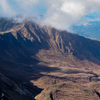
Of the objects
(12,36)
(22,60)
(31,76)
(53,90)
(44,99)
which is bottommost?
(44,99)

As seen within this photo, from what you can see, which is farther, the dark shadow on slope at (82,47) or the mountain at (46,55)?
the dark shadow on slope at (82,47)

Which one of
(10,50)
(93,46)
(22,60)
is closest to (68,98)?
(22,60)

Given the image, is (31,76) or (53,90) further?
(31,76)

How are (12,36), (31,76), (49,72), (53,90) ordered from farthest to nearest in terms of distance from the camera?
(12,36) < (49,72) < (31,76) < (53,90)

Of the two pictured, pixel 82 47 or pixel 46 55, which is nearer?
pixel 46 55

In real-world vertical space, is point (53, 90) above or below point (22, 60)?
below

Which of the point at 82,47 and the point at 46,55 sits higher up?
the point at 82,47

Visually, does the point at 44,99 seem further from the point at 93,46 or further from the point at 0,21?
the point at 0,21

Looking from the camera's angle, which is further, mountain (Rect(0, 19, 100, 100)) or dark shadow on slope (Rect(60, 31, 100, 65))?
dark shadow on slope (Rect(60, 31, 100, 65))
